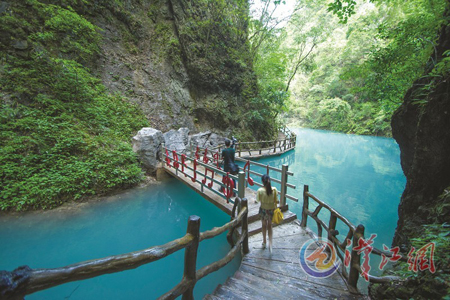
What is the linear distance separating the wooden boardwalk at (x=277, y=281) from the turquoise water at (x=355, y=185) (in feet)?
7.89

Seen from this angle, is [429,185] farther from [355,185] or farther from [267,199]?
[355,185]

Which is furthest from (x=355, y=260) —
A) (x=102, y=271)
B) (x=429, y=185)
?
(x=102, y=271)

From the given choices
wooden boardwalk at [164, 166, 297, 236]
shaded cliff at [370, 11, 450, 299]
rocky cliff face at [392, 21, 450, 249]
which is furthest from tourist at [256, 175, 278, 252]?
rocky cliff face at [392, 21, 450, 249]

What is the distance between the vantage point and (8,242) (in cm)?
452

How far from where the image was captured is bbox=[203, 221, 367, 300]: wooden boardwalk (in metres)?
2.58

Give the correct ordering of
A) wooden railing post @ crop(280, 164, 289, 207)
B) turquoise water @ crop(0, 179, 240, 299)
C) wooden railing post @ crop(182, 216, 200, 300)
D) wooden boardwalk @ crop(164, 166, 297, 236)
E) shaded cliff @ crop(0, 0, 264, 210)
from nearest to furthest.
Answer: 1. wooden railing post @ crop(182, 216, 200, 300)
2. turquoise water @ crop(0, 179, 240, 299)
3. wooden boardwalk @ crop(164, 166, 297, 236)
4. wooden railing post @ crop(280, 164, 289, 207)
5. shaded cliff @ crop(0, 0, 264, 210)

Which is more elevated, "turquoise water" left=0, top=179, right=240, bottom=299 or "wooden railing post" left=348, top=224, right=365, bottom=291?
"wooden railing post" left=348, top=224, right=365, bottom=291

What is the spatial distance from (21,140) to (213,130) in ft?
32.0

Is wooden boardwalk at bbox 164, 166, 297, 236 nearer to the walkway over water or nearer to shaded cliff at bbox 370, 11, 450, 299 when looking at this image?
the walkway over water

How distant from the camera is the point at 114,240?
4.95 m

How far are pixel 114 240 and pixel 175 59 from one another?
11.5 metres

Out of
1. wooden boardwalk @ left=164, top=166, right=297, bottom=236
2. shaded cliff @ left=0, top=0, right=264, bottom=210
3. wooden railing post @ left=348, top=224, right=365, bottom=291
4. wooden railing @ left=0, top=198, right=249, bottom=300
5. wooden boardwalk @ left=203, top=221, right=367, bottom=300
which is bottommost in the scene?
wooden boardwalk @ left=203, top=221, right=367, bottom=300

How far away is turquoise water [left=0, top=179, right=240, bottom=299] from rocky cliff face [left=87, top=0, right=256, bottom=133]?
5985 millimetres

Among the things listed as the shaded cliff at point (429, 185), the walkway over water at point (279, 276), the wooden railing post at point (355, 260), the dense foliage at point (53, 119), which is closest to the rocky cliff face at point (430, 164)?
the shaded cliff at point (429, 185)
